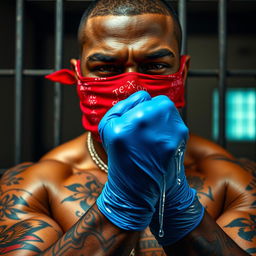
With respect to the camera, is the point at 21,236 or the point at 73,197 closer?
the point at 21,236

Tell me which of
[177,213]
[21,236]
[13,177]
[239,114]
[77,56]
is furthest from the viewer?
[239,114]

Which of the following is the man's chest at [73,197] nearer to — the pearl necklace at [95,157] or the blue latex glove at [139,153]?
the pearl necklace at [95,157]

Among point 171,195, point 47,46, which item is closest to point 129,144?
point 171,195

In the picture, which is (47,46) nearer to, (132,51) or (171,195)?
(132,51)

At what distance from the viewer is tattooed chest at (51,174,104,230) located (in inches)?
68.9

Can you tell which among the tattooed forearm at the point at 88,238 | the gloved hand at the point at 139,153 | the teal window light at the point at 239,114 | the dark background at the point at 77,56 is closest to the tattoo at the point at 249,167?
the gloved hand at the point at 139,153

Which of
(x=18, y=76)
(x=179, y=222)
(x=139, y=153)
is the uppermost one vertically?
(x=18, y=76)

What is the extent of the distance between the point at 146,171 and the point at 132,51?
2.52 feet

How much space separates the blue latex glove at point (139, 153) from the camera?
1.14 metres

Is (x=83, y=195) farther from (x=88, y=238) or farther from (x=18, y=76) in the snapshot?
A: (x=18, y=76)

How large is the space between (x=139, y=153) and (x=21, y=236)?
28.4 inches

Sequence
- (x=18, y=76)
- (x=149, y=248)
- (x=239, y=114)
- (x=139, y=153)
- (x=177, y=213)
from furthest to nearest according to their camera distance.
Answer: (x=239, y=114) < (x=18, y=76) < (x=149, y=248) < (x=177, y=213) < (x=139, y=153)

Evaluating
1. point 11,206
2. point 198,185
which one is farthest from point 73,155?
point 198,185

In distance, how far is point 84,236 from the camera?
4.34 ft
